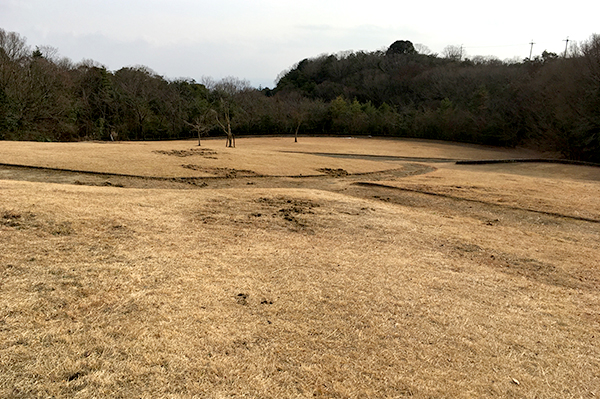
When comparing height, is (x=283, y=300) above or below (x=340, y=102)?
below

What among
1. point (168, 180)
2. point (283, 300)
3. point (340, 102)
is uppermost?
point (340, 102)

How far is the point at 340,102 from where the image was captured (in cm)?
5691

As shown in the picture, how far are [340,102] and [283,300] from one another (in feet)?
180

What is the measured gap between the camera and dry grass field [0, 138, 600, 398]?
123 inches

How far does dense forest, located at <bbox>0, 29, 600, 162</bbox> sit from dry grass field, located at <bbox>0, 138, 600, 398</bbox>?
83.3 feet

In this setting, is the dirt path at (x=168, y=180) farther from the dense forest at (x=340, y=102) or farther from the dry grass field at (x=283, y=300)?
the dense forest at (x=340, y=102)

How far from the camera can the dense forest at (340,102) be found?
3356cm

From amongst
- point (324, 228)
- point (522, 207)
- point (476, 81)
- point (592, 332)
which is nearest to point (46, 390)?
point (592, 332)

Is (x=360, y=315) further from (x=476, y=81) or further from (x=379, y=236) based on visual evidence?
(x=476, y=81)

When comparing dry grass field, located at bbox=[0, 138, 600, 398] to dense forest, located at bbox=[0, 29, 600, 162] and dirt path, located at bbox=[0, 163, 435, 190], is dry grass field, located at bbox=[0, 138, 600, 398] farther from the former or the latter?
dense forest, located at bbox=[0, 29, 600, 162]

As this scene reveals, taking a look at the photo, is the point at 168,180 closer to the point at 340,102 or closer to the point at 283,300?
the point at 283,300

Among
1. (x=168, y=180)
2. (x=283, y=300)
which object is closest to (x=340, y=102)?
(x=168, y=180)

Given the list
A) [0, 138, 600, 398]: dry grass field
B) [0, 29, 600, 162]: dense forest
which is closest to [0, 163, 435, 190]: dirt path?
[0, 138, 600, 398]: dry grass field

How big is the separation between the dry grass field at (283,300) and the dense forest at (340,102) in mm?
25380
